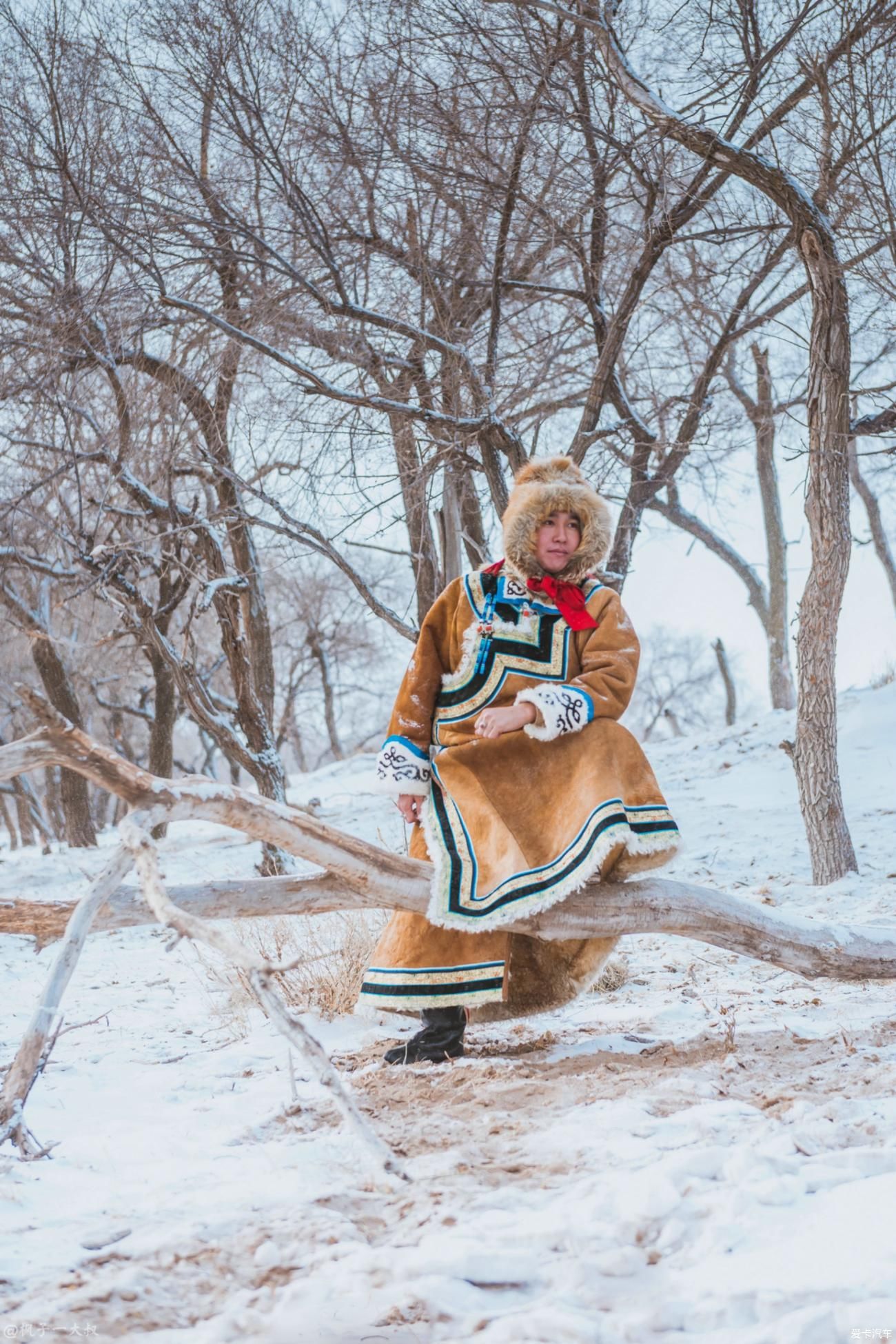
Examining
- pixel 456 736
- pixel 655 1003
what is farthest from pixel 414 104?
pixel 655 1003

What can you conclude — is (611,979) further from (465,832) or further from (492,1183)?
(492,1183)

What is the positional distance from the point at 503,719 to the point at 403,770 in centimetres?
42

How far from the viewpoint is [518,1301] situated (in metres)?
1.73

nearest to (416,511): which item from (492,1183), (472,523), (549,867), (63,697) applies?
(472,523)

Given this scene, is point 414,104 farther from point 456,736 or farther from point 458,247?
point 456,736

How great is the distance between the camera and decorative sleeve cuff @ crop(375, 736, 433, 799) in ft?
11.4

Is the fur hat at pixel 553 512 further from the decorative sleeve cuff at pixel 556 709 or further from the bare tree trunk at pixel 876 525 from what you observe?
the bare tree trunk at pixel 876 525

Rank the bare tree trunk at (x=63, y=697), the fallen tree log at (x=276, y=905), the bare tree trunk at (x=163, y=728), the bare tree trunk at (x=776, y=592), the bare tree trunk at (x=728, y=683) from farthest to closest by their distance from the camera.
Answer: the bare tree trunk at (x=728, y=683) < the bare tree trunk at (x=776, y=592) < the bare tree trunk at (x=163, y=728) < the bare tree trunk at (x=63, y=697) < the fallen tree log at (x=276, y=905)

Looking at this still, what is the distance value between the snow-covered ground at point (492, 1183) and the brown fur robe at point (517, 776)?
296mm

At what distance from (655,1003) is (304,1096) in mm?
1598

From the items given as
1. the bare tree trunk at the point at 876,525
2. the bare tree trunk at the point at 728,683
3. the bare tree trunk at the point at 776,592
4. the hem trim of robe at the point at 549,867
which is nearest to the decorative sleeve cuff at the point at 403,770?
the hem trim of robe at the point at 549,867

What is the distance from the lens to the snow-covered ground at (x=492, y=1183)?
5.45ft

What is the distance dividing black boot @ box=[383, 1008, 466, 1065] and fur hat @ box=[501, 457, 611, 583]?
1532 millimetres

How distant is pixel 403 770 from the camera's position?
3.47 metres
